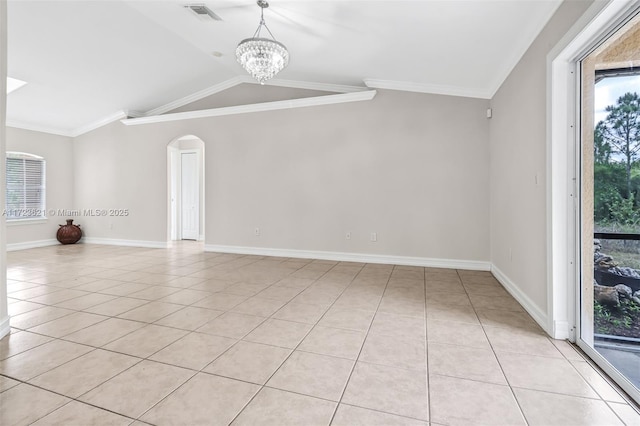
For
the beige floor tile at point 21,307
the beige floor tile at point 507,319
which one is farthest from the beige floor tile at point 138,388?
the beige floor tile at point 507,319

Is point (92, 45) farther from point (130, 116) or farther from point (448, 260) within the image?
point (448, 260)

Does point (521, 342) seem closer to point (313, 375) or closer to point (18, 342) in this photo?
point (313, 375)

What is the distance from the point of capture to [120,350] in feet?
6.68

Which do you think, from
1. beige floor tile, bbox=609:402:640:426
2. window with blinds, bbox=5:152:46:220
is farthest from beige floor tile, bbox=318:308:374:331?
window with blinds, bbox=5:152:46:220

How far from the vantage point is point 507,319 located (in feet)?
8.38

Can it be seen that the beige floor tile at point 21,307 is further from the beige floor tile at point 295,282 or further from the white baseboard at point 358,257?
the white baseboard at point 358,257

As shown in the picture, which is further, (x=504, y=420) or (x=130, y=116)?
(x=130, y=116)

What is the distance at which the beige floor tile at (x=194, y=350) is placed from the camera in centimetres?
188

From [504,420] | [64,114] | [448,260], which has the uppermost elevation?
[64,114]

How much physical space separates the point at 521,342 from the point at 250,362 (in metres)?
1.92

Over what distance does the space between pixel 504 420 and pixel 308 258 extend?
3.88 m

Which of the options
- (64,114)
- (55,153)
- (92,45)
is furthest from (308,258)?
(55,153)

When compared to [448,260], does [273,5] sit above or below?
above

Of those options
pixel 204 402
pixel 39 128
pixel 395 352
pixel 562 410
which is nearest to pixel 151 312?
pixel 204 402
